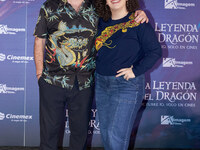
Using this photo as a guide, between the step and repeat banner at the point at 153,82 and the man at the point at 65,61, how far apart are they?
1102mm

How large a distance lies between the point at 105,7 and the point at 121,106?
0.86m

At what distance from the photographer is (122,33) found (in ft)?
6.45

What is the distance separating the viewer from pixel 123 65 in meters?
1.96

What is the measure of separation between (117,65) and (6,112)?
1.96 meters

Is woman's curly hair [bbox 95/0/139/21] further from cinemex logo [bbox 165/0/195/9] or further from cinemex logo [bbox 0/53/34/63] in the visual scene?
cinemex logo [bbox 0/53/34/63]

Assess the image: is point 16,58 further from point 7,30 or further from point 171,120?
point 171,120

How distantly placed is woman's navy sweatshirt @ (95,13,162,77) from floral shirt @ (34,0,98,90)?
0.17m

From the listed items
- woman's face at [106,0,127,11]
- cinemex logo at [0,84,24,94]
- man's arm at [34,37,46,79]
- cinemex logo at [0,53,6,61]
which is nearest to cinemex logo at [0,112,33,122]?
cinemex logo at [0,84,24,94]

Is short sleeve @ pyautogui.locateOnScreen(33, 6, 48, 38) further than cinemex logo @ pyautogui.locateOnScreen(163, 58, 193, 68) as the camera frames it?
No

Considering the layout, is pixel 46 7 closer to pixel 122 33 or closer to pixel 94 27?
pixel 94 27

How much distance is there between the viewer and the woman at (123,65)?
1.92 metres

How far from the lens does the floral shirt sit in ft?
6.76

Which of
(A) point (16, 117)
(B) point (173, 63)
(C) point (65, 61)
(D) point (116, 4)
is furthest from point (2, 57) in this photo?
(B) point (173, 63)

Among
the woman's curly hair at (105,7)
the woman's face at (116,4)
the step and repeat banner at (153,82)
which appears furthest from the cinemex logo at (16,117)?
the woman's face at (116,4)
